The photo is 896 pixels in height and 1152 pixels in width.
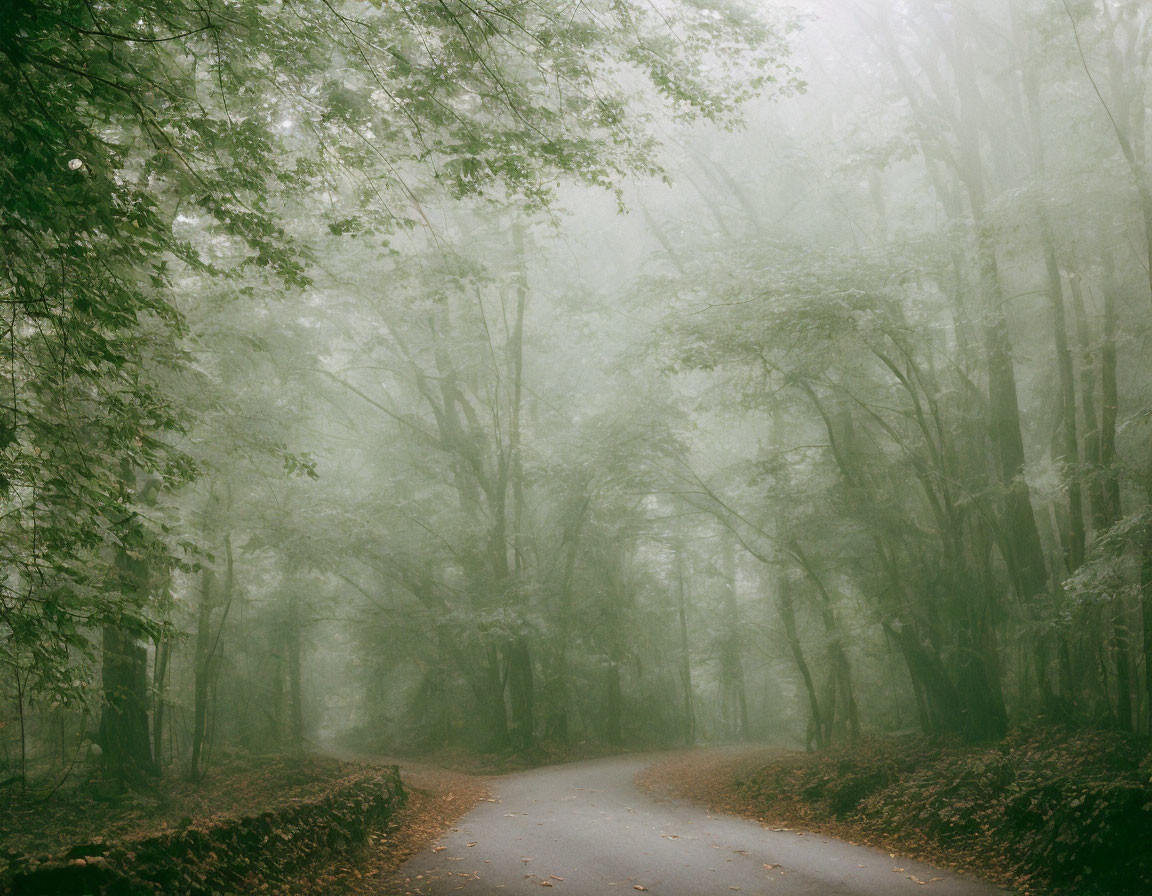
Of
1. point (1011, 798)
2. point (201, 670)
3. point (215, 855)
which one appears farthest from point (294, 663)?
point (1011, 798)

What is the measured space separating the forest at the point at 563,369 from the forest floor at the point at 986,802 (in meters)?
0.47

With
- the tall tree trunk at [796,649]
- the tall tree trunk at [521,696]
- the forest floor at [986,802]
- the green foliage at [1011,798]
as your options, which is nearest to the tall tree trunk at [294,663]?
the tall tree trunk at [521,696]

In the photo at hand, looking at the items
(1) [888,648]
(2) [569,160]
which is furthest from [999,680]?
(2) [569,160]

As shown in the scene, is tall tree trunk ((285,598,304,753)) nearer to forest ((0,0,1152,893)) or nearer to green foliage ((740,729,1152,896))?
forest ((0,0,1152,893))

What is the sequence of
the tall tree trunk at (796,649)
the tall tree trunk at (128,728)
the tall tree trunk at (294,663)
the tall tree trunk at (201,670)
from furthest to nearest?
the tall tree trunk at (294,663) < the tall tree trunk at (796,649) < the tall tree trunk at (201,670) < the tall tree trunk at (128,728)

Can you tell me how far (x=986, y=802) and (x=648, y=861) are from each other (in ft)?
11.4

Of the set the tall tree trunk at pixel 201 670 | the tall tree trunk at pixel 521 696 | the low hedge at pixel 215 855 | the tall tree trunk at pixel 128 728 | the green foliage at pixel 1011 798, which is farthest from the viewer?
the tall tree trunk at pixel 521 696

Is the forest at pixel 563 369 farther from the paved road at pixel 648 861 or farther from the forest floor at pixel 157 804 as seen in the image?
the paved road at pixel 648 861

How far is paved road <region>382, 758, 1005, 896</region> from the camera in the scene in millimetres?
6270

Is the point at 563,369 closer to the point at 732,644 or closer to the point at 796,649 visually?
the point at 732,644

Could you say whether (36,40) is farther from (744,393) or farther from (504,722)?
(504,722)

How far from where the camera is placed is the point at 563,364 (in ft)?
78.5

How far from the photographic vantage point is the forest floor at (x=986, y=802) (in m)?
5.96

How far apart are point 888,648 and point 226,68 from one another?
50.2 feet
